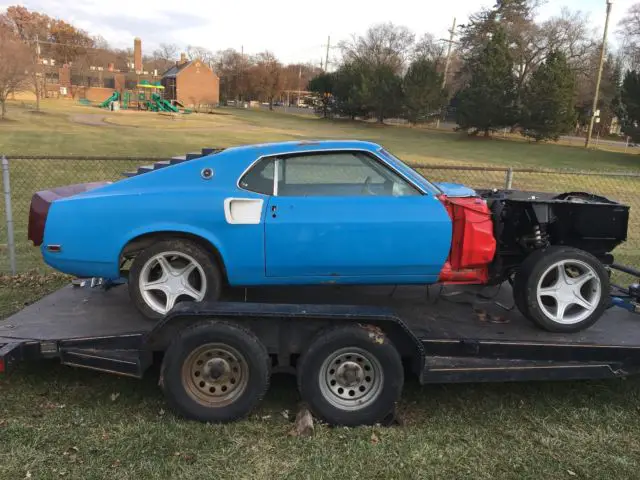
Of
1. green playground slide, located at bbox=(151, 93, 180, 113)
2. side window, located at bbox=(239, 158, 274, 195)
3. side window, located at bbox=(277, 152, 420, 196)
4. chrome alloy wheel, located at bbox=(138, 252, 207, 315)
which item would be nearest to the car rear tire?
chrome alloy wheel, located at bbox=(138, 252, 207, 315)

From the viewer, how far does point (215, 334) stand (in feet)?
10.9

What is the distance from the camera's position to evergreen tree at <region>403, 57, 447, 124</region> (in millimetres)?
45688

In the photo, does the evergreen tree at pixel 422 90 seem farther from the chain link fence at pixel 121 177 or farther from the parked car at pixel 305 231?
the parked car at pixel 305 231

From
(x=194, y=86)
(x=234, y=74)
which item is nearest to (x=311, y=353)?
(x=194, y=86)

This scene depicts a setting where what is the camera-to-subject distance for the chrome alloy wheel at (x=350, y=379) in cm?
340

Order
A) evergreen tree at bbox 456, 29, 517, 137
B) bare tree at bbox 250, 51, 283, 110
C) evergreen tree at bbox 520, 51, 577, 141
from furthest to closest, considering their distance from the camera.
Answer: bare tree at bbox 250, 51, 283, 110 < evergreen tree at bbox 456, 29, 517, 137 < evergreen tree at bbox 520, 51, 577, 141

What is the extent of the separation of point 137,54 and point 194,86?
839 inches

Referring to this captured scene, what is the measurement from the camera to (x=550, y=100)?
3562 centimetres

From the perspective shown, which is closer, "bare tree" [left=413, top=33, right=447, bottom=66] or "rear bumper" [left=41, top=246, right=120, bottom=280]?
"rear bumper" [left=41, top=246, right=120, bottom=280]

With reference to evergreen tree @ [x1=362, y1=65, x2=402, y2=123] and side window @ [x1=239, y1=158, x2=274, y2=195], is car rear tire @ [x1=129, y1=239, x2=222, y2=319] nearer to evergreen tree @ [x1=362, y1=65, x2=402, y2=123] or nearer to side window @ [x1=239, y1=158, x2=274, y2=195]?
side window @ [x1=239, y1=158, x2=274, y2=195]

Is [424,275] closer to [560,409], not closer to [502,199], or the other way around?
[502,199]

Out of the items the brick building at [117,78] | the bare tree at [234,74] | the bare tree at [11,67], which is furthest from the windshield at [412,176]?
the bare tree at [234,74]

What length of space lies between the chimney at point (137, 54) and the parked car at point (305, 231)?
98081 mm

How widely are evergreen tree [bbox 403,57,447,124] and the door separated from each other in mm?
44451
